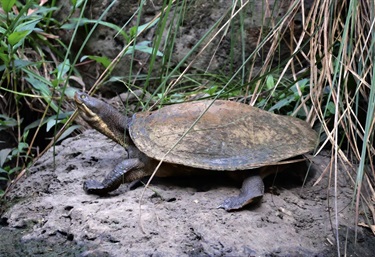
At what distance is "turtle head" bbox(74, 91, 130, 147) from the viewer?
2768 mm

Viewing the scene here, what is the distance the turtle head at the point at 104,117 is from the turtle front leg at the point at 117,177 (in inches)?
6.7

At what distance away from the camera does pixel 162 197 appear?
97.5 inches

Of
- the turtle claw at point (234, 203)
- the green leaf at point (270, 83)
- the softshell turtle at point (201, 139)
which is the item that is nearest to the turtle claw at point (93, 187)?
the softshell turtle at point (201, 139)

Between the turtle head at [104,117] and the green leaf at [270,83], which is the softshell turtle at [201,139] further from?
the green leaf at [270,83]

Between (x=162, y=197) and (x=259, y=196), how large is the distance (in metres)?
0.38

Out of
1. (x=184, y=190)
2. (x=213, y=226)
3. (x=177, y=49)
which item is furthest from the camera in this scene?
(x=177, y=49)

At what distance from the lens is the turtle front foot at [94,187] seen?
256 cm

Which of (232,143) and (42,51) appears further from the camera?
(42,51)

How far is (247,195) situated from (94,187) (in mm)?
620

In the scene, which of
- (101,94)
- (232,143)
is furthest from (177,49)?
(232,143)

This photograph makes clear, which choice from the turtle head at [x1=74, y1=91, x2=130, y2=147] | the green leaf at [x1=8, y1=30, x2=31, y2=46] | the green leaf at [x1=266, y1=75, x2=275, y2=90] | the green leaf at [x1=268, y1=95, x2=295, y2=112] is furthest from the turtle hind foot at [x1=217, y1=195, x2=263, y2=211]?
the green leaf at [x1=8, y1=30, x2=31, y2=46]

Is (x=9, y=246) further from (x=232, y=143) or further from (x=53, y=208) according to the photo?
(x=232, y=143)

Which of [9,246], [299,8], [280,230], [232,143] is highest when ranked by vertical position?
[299,8]

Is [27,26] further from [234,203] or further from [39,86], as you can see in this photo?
[234,203]
